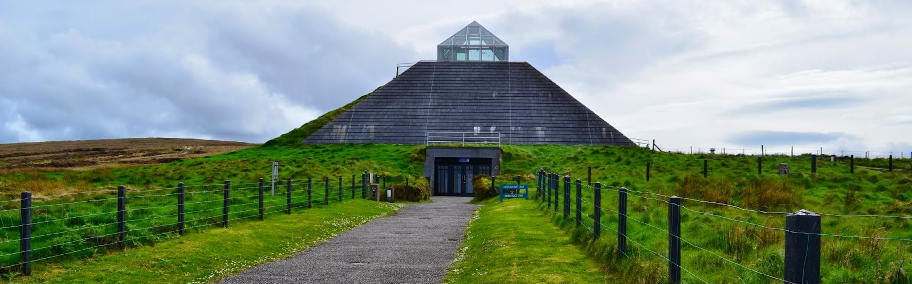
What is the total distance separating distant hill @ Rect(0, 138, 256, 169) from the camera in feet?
223

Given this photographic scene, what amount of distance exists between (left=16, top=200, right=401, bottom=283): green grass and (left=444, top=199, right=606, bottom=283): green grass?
165 inches

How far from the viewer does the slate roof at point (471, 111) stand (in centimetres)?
7225

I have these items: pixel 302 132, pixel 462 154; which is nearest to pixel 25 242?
pixel 462 154

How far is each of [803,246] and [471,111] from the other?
68.8 metres

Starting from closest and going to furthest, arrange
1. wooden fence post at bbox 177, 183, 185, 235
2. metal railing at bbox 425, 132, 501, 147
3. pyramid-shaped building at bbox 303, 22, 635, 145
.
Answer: wooden fence post at bbox 177, 183, 185, 235 < metal railing at bbox 425, 132, 501, 147 < pyramid-shaped building at bbox 303, 22, 635, 145

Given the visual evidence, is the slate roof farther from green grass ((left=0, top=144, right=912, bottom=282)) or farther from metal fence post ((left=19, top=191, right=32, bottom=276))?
metal fence post ((left=19, top=191, right=32, bottom=276))

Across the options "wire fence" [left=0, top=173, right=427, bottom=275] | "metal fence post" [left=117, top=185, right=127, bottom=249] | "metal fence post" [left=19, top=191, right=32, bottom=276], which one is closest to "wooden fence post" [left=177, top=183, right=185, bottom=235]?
"wire fence" [left=0, top=173, right=427, bottom=275]

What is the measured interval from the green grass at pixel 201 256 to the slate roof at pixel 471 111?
5024 cm

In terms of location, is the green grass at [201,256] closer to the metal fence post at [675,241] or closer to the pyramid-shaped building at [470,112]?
the metal fence post at [675,241]

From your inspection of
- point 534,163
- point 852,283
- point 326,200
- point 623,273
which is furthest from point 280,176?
point 852,283

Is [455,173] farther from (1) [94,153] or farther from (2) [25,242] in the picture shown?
(1) [94,153]

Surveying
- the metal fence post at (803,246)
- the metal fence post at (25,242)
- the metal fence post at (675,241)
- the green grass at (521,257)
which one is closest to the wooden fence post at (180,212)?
the metal fence post at (25,242)

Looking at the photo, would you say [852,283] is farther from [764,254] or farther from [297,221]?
[297,221]

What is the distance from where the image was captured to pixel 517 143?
70.9 meters
